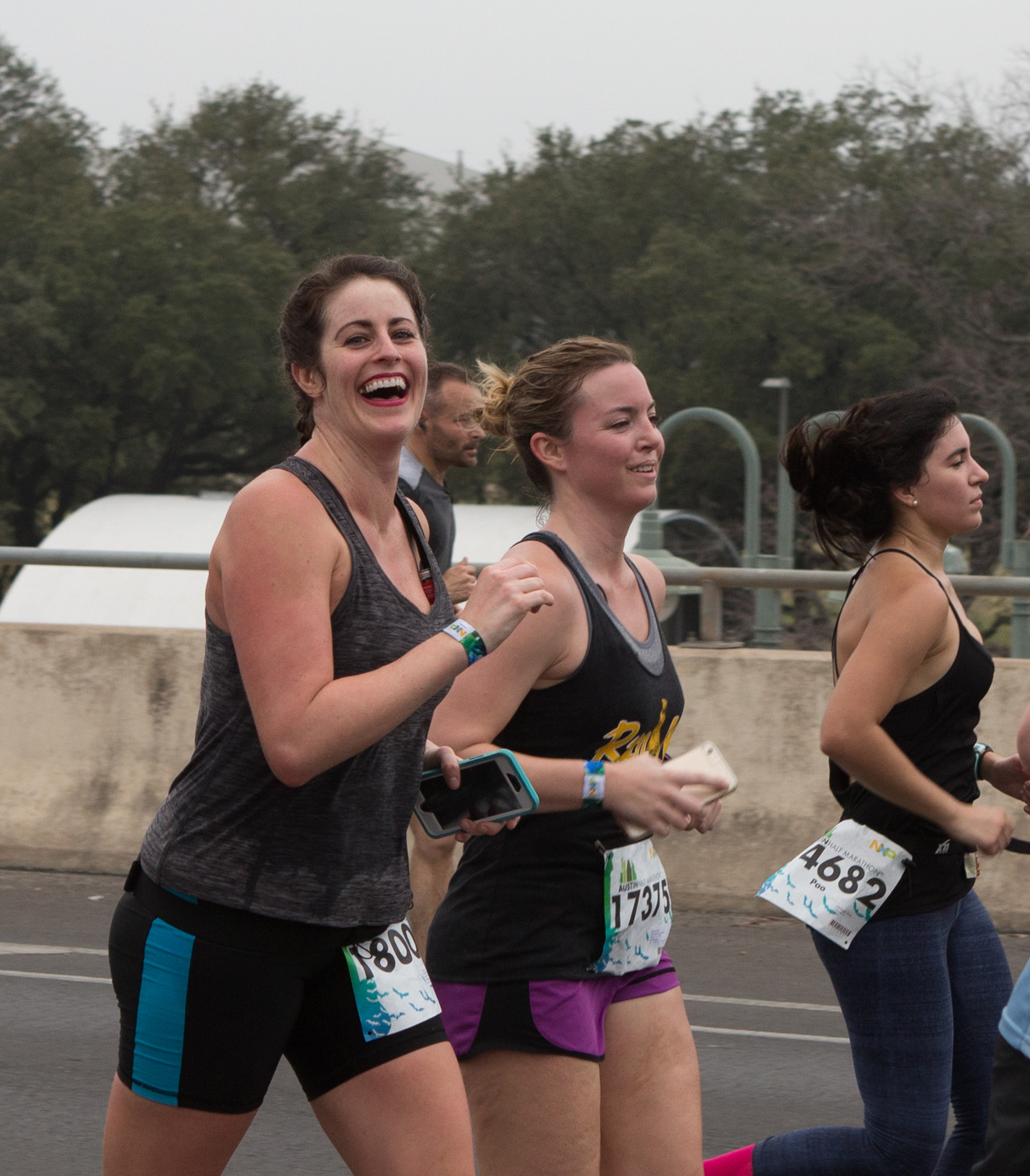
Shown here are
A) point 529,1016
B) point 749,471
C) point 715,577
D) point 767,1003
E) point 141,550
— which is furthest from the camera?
→ point 141,550

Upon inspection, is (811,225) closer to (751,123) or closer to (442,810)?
(751,123)

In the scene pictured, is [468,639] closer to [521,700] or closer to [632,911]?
→ [521,700]

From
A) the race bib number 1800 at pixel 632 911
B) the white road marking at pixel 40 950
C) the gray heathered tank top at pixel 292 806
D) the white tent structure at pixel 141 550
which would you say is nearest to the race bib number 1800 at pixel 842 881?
the race bib number 1800 at pixel 632 911

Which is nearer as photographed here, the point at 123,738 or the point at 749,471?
the point at 123,738

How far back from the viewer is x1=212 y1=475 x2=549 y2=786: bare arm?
2.54 m

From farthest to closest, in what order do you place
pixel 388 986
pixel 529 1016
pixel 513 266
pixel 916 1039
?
→ 1. pixel 513 266
2. pixel 916 1039
3. pixel 529 1016
4. pixel 388 986

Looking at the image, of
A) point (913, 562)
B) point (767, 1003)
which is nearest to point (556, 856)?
point (913, 562)

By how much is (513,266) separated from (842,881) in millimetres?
39727

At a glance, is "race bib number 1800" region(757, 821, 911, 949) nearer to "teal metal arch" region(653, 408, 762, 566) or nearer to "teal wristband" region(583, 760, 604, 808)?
"teal wristband" region(583, 760, 604, 808)

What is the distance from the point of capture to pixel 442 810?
3.04 m

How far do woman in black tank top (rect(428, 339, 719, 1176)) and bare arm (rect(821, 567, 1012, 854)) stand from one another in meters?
0.40

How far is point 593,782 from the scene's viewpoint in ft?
10.0

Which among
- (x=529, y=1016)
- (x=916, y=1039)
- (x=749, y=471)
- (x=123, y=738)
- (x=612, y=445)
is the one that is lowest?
(x=123, y=738)

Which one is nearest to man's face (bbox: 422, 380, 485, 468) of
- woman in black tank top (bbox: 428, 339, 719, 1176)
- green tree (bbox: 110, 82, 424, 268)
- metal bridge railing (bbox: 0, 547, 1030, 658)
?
metal bridge railing (bbox: 0, 547, 1030, 658)
